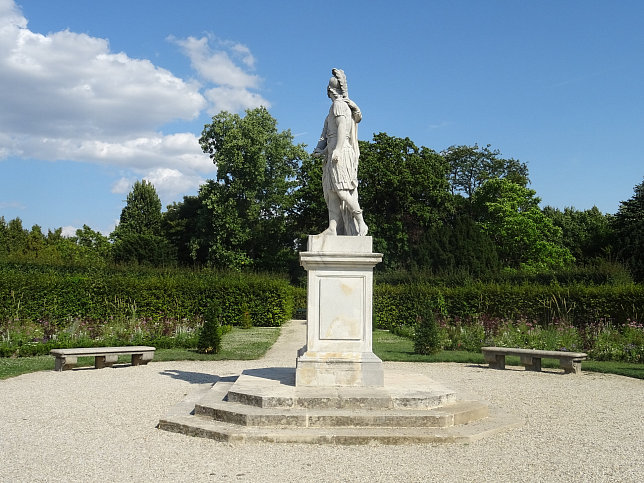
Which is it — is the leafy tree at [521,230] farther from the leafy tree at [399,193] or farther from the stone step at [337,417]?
the stone step at [337,417]

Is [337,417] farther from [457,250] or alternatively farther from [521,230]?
[521,230]

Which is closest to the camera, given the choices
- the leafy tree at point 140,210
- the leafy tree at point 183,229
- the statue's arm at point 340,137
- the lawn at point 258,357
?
the statue's arm at point 340,137

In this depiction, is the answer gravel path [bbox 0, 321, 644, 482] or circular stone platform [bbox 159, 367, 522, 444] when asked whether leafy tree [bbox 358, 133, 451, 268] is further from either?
circular stone platform [bbox 159, 367, 522, 444]

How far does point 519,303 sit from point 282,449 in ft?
51.3

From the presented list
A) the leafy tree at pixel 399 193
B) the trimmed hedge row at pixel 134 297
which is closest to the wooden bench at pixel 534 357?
the trimmed hedge row at pixel 134 297

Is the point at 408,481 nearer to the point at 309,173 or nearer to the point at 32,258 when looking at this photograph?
the point at 32,258

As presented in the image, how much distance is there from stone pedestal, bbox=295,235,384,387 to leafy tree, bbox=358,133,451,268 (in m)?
24.6

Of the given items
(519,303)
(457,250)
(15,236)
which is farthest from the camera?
(15,236)

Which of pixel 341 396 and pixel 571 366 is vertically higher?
pixel 341 396

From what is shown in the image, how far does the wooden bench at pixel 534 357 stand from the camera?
1152 cm

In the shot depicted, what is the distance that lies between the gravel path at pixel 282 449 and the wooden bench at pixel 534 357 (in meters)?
2.48

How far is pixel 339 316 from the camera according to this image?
718cm

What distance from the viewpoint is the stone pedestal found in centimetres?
703

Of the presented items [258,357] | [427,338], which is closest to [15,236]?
[258,357]
